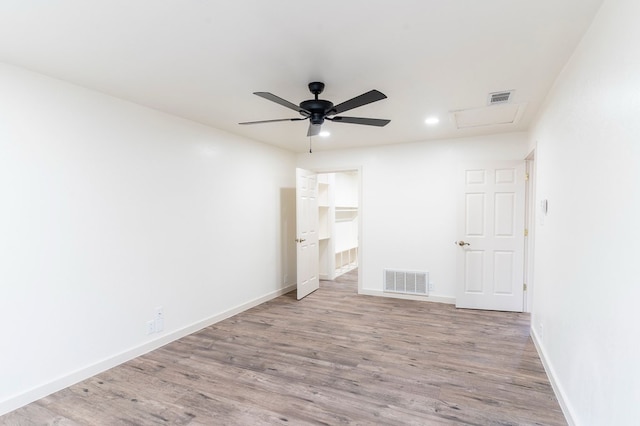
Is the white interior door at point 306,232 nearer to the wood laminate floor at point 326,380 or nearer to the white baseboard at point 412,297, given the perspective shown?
the white baseboard at point 412,297

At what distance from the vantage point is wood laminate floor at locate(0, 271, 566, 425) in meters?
2.24

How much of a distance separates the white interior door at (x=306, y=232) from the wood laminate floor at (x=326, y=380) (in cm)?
121

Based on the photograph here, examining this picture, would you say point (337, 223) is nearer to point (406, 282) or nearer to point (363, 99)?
point (406, 282)

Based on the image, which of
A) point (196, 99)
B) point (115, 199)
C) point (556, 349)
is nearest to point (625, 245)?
point (556, 349)

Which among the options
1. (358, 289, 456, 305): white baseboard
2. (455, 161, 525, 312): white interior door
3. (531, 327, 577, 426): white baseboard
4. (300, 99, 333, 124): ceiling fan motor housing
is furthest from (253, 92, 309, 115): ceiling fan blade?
(358, 289, 456, 305): white baseboard

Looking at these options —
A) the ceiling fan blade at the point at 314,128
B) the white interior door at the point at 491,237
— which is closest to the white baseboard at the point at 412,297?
the white interior door at the point at 491,237

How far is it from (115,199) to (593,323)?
11.9 feet

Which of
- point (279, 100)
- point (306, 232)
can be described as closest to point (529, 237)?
point (306, 232)

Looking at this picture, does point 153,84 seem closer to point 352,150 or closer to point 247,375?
point 247,375

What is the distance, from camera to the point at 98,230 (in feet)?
9.46

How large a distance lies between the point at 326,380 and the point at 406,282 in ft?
9.00

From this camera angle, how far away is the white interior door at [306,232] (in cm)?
514

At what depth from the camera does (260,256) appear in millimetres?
4949

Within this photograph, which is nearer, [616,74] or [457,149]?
[616,74]
